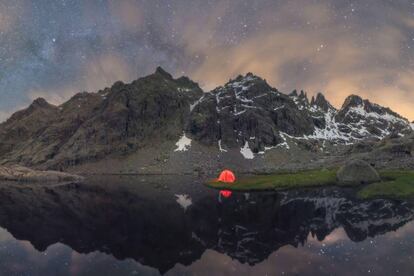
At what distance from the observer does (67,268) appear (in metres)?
26.6

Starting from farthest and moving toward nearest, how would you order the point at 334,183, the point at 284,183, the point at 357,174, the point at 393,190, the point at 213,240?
1. the point at 334,183
2. the point at 357,174
3. the point at 284,183
4. the point at 393,190
5. the point at 213,240

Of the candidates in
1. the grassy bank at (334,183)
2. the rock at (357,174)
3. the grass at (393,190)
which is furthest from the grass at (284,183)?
the grass at (393,190)

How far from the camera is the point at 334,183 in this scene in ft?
279

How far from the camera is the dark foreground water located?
86.6ft

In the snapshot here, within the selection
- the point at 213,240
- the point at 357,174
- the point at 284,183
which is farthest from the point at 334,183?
the point at 213,240

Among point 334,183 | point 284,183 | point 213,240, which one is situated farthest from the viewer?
point 334,183

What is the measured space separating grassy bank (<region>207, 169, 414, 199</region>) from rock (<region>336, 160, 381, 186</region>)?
6.60 feet

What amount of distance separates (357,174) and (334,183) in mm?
6192

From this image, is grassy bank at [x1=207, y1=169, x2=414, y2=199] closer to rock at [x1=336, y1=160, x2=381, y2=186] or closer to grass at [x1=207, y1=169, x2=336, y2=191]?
grass at [x1=207, y1=169, x2=336, y2=191]

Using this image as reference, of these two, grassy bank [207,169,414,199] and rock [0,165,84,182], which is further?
rock [0,165,84,182]

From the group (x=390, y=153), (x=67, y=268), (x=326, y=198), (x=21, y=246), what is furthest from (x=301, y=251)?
(x=390, y=153)

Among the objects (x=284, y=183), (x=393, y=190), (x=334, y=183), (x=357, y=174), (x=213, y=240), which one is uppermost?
(x=357, y=174)

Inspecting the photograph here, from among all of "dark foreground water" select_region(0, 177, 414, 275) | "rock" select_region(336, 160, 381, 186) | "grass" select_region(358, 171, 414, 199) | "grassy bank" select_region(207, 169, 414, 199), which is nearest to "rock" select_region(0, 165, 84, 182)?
"grassy bank" select_region(207, 169, 414, 199)

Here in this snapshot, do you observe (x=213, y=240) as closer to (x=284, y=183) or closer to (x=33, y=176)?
(x=284, y=183)
